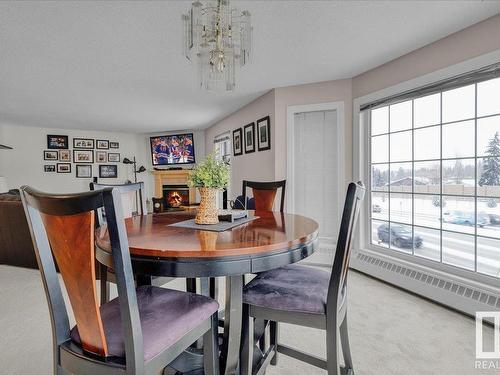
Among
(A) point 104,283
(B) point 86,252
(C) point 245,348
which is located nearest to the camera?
(B) point 86,252

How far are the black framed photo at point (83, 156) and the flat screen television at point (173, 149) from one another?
4.75ft

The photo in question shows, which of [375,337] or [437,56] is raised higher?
[437,56]

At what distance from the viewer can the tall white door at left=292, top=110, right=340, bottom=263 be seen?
368 cm

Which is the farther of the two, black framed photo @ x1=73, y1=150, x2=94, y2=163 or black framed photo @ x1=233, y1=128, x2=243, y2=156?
black framed photo @ x1=73, y1=150, x2=94, y2=163

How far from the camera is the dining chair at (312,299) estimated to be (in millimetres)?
1166

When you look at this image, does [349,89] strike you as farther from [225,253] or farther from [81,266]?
[81,266]

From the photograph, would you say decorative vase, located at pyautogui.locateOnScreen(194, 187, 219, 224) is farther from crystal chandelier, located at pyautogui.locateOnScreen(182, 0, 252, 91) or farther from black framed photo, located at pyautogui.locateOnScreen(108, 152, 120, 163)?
black framed photo, located at pyautogui.locateOnScreen(108, 152, 120, 163)

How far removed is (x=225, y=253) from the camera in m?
1.01

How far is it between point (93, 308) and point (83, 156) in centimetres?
Result: 728

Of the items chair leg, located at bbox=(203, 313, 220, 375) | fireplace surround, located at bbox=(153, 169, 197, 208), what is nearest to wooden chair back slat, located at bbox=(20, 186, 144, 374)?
chair leg, located at bbox=(203, 313, 220, 375)

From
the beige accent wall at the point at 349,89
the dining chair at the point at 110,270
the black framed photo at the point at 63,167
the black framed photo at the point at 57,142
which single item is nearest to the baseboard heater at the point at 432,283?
the beige accent wall at the point at 349,89

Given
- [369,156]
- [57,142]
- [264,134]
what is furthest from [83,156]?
[369,156]

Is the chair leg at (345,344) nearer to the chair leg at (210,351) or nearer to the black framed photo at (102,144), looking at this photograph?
the chair leg at (210,351)

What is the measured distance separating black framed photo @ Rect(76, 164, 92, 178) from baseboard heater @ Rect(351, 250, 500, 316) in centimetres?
658
